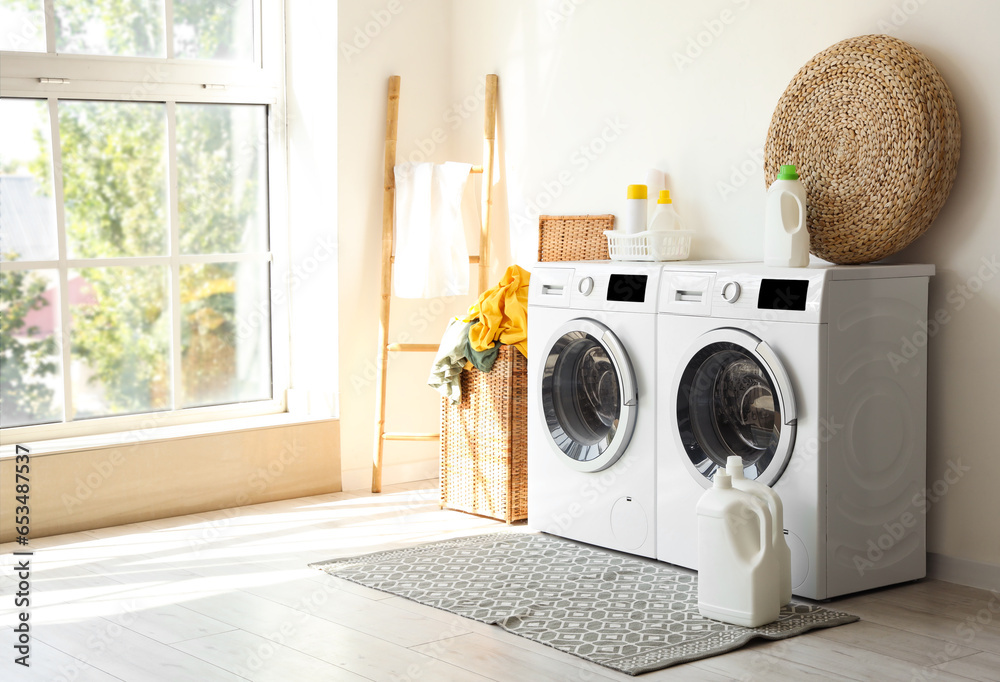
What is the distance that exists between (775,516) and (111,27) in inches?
114

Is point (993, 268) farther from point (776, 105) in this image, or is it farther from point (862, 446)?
point (776, 105)

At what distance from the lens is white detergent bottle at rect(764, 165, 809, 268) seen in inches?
116

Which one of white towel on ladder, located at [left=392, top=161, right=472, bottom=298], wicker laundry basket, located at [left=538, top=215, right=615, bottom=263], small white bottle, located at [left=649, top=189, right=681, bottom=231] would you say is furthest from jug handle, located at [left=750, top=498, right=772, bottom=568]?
white towel on ladder, located at [left=392, top=161, right=472, bottom=298]

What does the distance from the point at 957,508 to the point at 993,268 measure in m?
0.67

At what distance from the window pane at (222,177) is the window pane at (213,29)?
8.0 inches

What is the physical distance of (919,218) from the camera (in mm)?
2932

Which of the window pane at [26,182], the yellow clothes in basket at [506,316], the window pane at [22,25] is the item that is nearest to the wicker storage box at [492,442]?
the yellow clothes in basket at [506,316]

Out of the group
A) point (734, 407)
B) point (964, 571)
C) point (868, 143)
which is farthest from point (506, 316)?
point (964, 571)

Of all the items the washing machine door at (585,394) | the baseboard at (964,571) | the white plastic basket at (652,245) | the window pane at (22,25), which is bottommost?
the baseboard at (964,571)

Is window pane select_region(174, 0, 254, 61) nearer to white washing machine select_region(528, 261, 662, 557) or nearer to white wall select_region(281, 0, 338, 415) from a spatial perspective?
white wall select_region(281, 0, 338, 415)

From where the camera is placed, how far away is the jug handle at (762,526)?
262 centimetres

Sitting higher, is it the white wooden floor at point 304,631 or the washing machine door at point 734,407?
the washing machine door at point 734,407

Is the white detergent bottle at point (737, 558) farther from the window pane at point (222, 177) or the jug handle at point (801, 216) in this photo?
the window pane at point (222, 177)

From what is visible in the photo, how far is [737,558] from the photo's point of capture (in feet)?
8.68
